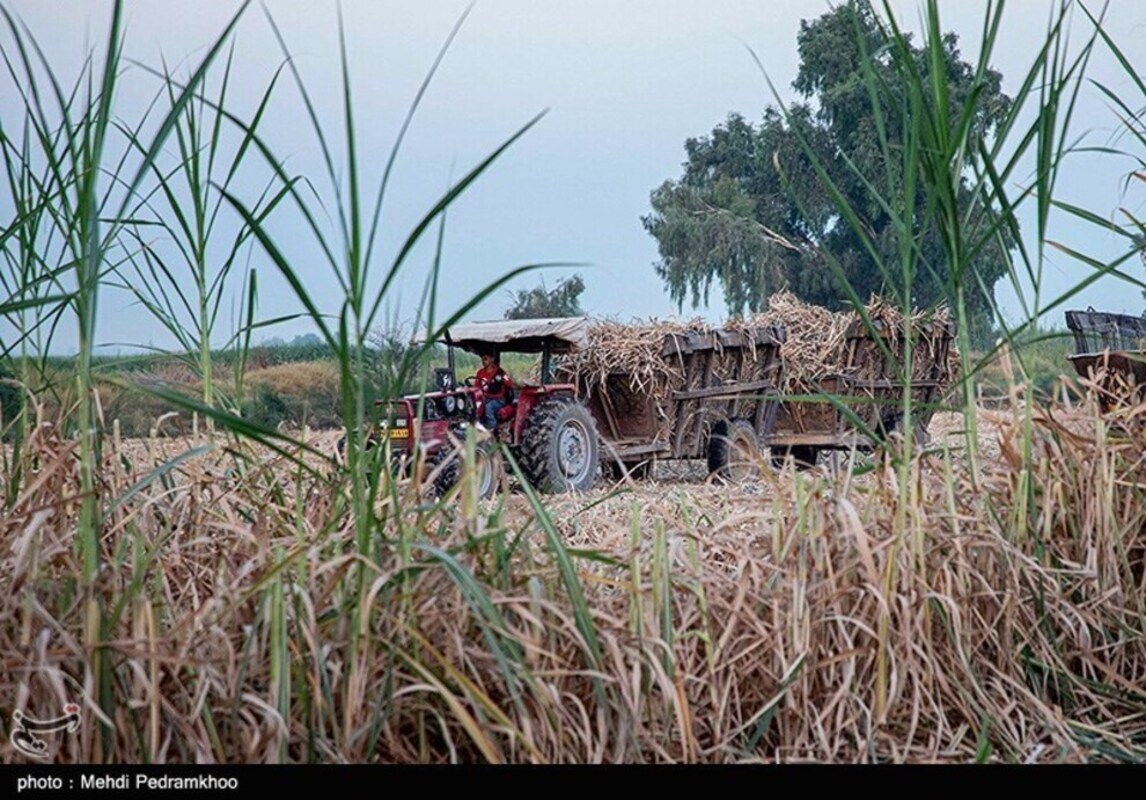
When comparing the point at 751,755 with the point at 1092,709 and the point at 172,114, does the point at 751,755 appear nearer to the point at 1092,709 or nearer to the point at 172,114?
the point at 1092,709

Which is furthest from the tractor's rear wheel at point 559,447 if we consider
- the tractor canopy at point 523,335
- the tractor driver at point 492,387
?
the tractor canopy at point 523,335

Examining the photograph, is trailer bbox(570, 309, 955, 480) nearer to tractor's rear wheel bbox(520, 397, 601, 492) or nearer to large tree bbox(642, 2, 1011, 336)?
tractor's rear wheel bbox(520, 397, 601, 492)

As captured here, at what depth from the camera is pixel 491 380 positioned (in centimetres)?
749

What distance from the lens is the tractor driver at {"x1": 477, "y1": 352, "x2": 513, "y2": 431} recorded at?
739 cm

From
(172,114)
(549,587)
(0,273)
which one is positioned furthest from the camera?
(0,273)

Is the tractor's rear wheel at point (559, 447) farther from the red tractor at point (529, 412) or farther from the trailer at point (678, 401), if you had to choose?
the trailer at point (678, 401)

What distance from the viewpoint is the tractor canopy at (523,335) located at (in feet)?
23.9

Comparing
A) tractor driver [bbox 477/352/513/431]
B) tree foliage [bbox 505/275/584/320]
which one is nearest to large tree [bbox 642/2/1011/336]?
tree foliage [bbox 505/275/584/320]

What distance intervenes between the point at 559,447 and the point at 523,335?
2.30ft

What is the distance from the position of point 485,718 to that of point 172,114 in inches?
39.4

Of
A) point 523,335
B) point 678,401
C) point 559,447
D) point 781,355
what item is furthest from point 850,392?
point 523,335

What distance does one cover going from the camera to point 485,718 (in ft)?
6.05

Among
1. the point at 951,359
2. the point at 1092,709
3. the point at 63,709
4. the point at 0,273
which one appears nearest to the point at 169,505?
the point at 0,273

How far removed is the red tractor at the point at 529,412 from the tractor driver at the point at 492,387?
2 cm
